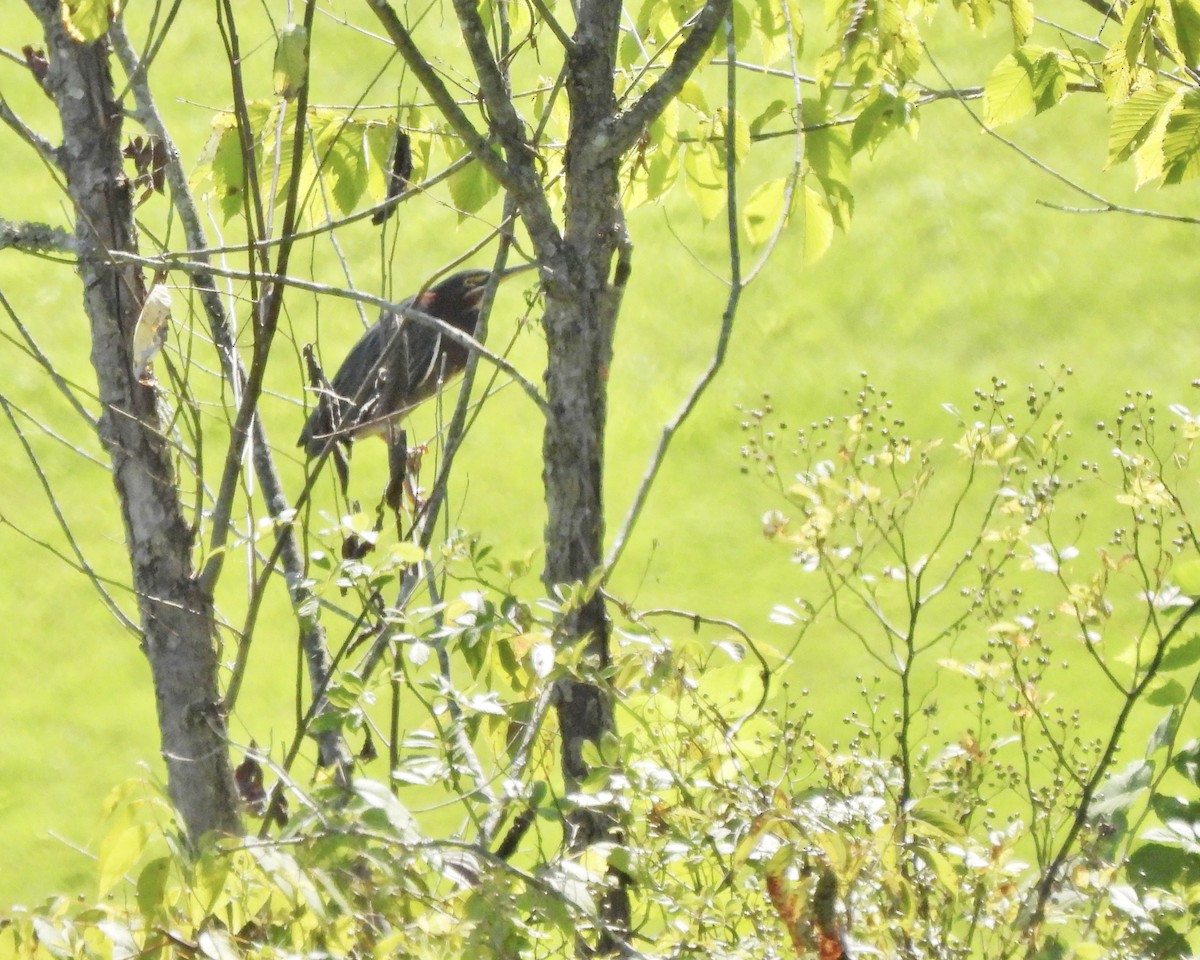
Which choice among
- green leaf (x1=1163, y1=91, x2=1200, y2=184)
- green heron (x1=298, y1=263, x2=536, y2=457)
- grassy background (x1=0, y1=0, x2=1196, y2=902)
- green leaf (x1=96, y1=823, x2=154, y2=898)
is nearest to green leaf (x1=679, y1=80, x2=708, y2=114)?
green heron (x1=298, y1=263, x2=536, y2=457)

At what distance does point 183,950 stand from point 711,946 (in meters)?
0.40

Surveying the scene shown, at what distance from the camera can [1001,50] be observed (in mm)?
3414

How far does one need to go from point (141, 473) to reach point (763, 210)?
0.75 metres

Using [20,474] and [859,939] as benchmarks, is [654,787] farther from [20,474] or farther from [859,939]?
[20,474]

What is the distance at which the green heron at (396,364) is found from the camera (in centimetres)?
176

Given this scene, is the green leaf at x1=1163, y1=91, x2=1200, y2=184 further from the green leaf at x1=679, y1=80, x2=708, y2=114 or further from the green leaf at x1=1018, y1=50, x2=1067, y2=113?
the green leaf at x1=679, y1=80, x2=708, y2=114

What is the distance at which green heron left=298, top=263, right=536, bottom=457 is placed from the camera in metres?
1.76

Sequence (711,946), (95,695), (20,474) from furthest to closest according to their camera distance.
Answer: (20,474) < (95,695) < (711,946)

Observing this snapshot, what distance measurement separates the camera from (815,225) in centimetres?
152

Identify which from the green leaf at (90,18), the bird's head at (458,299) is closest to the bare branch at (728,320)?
the green leaf at (90,18)

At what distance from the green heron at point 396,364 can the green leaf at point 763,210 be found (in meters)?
0.29

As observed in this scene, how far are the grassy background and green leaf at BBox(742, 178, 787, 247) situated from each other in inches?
62.9

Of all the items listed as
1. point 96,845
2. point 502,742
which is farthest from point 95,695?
point 502,742

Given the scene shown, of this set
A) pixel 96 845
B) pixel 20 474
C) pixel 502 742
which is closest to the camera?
pixel 502 742
